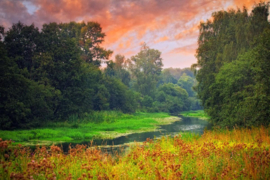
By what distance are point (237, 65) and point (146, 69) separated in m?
64.3

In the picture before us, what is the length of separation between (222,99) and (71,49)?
87.6ft

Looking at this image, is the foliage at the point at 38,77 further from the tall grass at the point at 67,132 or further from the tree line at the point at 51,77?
the tall grass at the point at 67,132

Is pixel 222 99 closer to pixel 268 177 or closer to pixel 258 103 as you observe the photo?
pixel 258 103

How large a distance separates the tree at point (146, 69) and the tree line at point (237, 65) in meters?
42.5

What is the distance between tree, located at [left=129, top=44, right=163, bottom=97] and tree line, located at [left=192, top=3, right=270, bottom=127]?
4249cm

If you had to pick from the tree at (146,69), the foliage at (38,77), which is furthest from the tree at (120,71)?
the foliage at (38,77)

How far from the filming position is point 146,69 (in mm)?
89125

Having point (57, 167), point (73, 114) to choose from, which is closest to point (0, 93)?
point (73, 114)

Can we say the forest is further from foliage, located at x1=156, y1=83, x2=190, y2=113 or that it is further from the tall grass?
foliage, located at x1=156, y1=83, x2=190, y2=113

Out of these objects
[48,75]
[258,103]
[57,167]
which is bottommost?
[57,167]

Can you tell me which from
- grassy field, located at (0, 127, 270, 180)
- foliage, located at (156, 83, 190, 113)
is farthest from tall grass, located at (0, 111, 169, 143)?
foliage, located at (156, 83, 190, 113)

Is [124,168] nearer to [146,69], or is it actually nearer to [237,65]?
[237,65]

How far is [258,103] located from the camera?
61.1 feet

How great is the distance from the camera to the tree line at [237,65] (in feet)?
60.7
